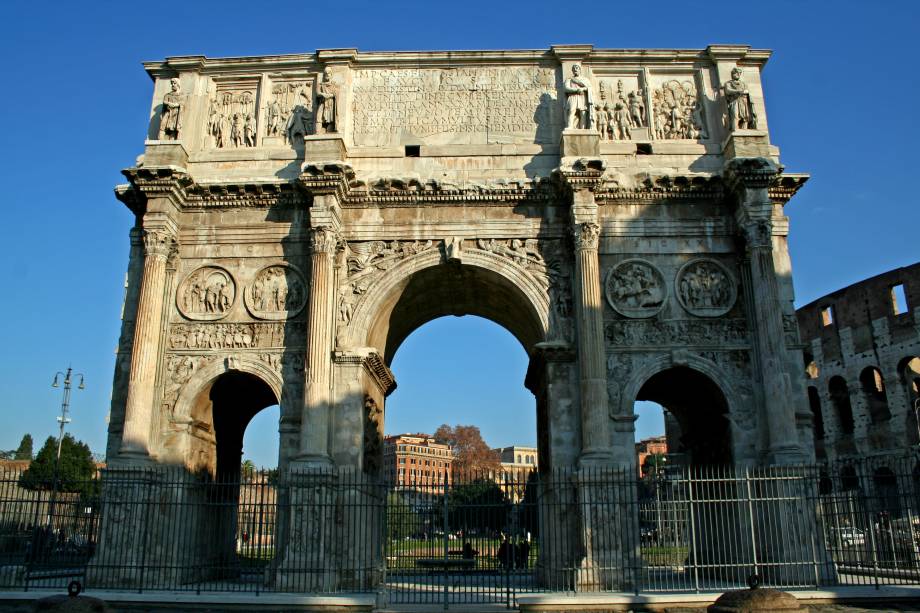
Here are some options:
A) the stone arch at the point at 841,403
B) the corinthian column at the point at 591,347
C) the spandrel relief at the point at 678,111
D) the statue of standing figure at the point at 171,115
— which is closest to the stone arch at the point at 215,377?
the statue of standing figure at the point at 171,115

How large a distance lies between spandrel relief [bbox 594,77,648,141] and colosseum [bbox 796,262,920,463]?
52.7 ft

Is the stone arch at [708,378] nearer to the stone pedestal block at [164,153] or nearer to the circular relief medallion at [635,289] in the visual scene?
the circular relief medallion at [635,289]

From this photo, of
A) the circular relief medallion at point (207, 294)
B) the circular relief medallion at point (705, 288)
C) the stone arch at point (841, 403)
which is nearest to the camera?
the circular relief medallion at point (705, 288)

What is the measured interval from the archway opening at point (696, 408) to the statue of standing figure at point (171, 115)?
448 inches

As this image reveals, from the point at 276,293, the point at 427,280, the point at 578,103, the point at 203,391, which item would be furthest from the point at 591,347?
the point at 203,391

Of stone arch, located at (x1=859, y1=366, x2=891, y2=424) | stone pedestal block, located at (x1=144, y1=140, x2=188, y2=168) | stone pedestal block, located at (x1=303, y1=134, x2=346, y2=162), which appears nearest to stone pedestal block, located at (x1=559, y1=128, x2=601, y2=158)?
stone pedestal block, located at (x1=303, y1=134, x2=346, y2=162)

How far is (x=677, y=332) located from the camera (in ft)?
51.5

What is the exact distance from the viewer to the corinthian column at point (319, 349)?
14.5 meters

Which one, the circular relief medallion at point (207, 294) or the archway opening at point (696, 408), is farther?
the circular relief medallion at point (207, 294)

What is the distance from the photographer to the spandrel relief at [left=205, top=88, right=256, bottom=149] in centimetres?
1722

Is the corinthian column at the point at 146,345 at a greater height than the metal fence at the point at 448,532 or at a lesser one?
greater

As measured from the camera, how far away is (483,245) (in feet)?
53.3

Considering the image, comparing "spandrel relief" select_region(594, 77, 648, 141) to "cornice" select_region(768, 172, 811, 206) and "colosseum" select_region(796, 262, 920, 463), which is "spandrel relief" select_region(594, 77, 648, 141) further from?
"colosseum" select_region(796, 262, 920, 463)

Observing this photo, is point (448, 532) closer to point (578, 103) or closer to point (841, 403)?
point (578, 103)
